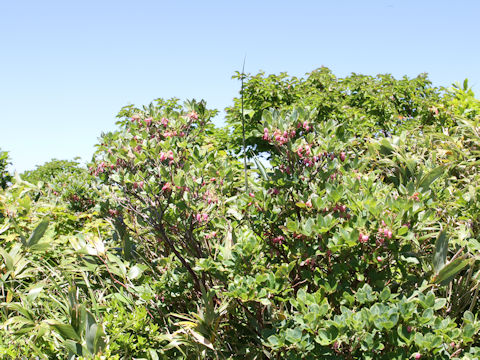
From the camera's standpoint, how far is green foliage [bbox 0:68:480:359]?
241 cm

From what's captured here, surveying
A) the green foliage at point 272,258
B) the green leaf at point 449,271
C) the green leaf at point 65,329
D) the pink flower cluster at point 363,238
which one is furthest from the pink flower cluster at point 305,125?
the green leaf at point 65,329

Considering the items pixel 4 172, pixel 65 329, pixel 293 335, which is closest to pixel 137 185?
pixel 65 329

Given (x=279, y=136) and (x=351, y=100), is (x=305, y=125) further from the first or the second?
(x=351, y=100)

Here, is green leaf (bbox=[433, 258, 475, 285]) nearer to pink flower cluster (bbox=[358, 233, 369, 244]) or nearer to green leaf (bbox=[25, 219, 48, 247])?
Answer: pink flower cluster (bbox=[358, 233, 369, 244])

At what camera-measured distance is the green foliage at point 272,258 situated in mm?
2410

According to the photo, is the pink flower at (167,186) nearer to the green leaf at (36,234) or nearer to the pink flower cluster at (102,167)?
the pink flower cluster at (102,167)

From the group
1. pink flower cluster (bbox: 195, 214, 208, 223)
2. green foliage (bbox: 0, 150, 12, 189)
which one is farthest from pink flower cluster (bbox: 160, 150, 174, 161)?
green foliage (bbox: 0, 150, 12, 189)

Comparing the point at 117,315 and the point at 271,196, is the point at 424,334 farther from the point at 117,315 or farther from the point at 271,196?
the point at 117,315

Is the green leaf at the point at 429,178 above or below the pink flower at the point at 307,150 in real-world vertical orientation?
below

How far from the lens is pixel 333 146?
2.79m

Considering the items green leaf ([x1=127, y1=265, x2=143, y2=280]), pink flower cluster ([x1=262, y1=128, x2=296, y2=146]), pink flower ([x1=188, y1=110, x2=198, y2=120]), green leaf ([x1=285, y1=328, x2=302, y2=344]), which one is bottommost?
green leaf ([x1=285, y1=328, x2=302, y2=344])

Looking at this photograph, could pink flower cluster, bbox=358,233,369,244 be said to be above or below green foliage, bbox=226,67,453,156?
below

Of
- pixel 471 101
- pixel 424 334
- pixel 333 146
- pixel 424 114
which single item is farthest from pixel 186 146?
pixel 424 114

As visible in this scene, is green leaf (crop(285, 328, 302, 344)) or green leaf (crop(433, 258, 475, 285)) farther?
green leaf (crop(433, 258, 475, 285))
